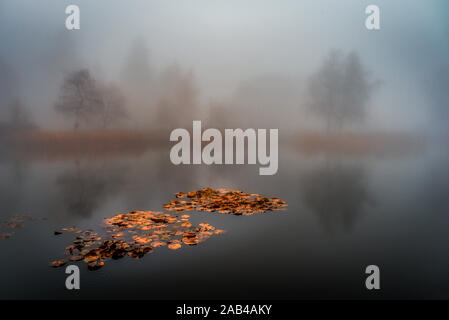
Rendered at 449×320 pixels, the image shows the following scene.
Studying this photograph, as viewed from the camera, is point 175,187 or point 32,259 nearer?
point 32,259

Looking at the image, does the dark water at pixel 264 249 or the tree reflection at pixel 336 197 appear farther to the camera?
the tree reflection at pixel 336 197

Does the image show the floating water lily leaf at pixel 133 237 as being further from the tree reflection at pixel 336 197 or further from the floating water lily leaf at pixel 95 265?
the tree reflection at pixel 336 197

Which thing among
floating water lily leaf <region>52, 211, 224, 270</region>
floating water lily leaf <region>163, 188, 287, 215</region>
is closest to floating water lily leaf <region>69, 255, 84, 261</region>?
floating water lily leaf <region>52, 211, 224, 270</region>

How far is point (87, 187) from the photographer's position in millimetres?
11992

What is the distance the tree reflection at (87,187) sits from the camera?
28.9ft

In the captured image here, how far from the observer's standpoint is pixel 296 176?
14.8 metres

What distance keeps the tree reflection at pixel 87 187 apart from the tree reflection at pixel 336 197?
680cm

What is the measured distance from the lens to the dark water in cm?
429

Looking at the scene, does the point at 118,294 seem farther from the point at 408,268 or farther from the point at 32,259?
the point at 408,268

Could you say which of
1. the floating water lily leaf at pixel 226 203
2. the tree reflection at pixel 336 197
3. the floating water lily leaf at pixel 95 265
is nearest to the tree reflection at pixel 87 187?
the floating water lily leaf at pixel 226 203

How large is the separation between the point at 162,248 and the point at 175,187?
20.7ft

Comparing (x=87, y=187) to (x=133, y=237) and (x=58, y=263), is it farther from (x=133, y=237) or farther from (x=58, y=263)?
(x=58, y=263)
